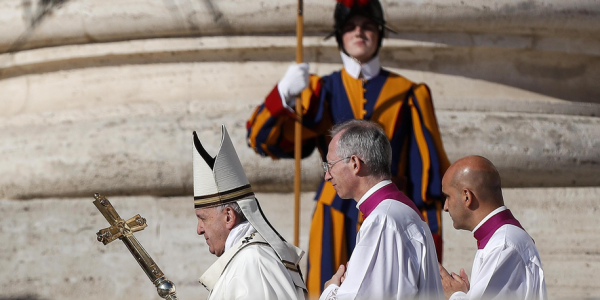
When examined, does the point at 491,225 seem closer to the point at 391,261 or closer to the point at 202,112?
the point at 391,261

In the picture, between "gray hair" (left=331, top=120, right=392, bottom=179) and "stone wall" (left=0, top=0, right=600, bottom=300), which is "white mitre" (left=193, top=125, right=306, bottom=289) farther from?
"stone wall" (left=0, top=0, right=600, bottom=300)

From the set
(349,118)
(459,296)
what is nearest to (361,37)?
(349,118)

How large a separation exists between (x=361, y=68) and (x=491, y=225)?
166 cm

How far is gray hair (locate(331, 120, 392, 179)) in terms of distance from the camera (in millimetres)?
3055

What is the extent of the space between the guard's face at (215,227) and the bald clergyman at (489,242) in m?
0.82

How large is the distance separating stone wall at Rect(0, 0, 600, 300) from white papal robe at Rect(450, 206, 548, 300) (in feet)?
7.17

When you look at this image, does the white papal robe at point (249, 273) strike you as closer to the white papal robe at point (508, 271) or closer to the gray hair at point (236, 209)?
the gray hair at point (236, 209)

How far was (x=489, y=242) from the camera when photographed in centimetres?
308

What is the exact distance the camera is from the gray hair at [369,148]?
3.05m

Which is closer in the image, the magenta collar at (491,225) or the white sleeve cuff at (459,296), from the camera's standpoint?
the white sleeve cuff at (459,296)

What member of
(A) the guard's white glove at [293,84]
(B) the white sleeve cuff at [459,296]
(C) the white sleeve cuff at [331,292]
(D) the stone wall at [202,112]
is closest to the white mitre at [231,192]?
(C) the white sleeve cuff at [331,292]

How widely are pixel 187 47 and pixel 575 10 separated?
8.44 ft

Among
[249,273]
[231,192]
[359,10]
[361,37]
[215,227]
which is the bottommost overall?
[249,273]

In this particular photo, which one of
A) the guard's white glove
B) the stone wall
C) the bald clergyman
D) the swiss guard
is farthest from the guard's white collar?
the bald clergyman
